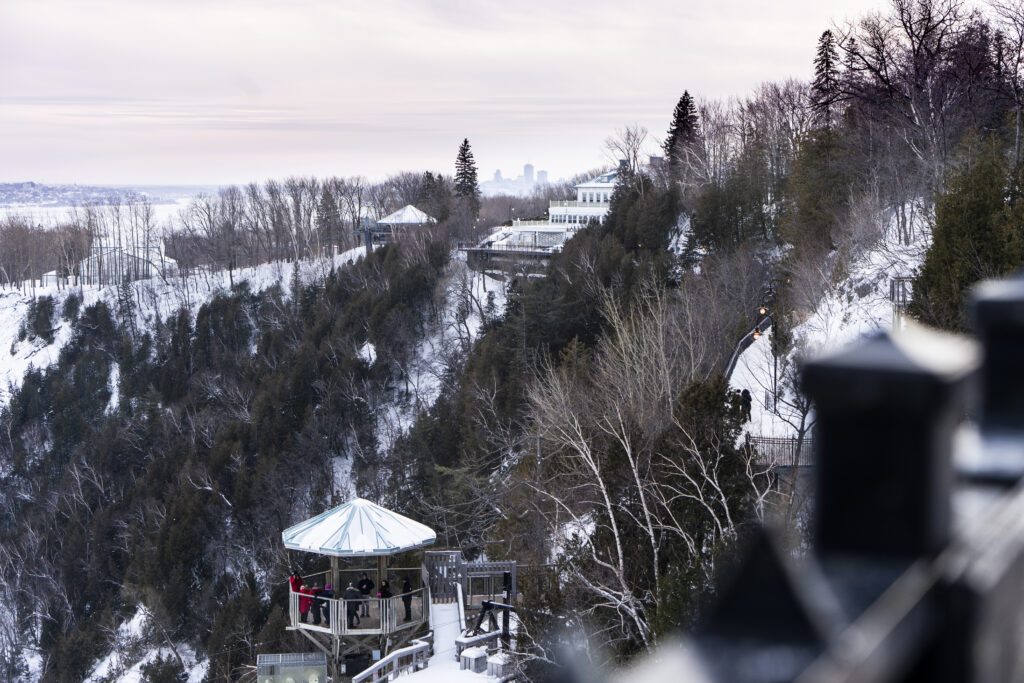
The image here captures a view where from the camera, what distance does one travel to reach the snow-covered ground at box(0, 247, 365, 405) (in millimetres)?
64625

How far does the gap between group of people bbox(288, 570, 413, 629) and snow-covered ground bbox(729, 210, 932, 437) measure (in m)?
8.77

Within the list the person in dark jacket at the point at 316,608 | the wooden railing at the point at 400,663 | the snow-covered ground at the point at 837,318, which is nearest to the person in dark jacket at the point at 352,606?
the person in dark jacket at the point at 316,608

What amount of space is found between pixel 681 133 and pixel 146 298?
39352mm

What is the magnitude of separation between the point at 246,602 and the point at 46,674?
390 inches

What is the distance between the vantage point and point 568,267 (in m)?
37.0

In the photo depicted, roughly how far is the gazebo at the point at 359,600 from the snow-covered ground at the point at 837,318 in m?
8.39

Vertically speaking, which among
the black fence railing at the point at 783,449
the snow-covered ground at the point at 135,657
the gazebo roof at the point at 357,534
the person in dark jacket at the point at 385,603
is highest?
the black fence railing at the point at 783,449

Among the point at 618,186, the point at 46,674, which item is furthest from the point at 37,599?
the point at 618,186

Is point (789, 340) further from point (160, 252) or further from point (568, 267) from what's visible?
point (160, 252)

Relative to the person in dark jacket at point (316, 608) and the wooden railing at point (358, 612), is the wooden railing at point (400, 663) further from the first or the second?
the person in dark jacket at point (316, 608)

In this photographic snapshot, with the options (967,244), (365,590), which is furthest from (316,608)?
(967,244)

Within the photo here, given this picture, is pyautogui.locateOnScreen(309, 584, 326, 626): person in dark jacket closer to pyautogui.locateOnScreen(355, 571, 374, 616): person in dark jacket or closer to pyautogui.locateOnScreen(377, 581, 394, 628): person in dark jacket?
pyautogui.locateOnScreen(355, 571, 374, 616): person in dark jacket

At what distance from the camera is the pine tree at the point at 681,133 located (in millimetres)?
53062

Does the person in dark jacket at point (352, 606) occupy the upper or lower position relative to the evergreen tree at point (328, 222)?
lower
